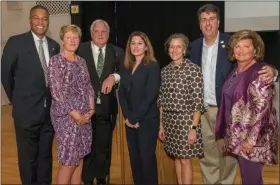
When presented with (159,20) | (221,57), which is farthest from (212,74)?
(159,20)

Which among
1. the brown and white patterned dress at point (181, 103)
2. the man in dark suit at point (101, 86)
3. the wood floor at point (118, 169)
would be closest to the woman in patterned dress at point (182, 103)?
the brown and white patterned dress at point (181, 103)

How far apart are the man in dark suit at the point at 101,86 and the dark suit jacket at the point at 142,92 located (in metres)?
0.21

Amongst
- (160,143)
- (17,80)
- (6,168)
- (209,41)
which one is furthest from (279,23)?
(6,168)

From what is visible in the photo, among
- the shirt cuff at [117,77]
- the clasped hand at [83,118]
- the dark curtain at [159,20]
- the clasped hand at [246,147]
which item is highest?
the dark curtain at [159,20]

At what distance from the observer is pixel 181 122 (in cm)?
238

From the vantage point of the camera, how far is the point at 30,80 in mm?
2504

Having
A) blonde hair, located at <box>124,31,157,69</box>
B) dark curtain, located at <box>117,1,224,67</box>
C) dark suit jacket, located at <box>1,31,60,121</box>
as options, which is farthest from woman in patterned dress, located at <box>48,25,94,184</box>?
dark curtain, located at <box>117,1,224,67</box>

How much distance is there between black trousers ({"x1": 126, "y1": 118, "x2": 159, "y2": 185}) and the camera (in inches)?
96.8

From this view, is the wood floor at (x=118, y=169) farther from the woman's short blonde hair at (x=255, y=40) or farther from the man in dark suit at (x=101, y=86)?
the woman's short blonde hair at (x=255, y=40)

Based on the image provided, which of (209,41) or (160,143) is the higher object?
(209,41)

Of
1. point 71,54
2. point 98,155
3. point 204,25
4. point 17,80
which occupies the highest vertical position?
point 204,25

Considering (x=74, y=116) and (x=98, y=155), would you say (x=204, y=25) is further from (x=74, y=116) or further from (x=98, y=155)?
(x=98, y=155)

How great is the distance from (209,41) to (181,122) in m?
0.70

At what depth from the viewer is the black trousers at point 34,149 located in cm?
256
